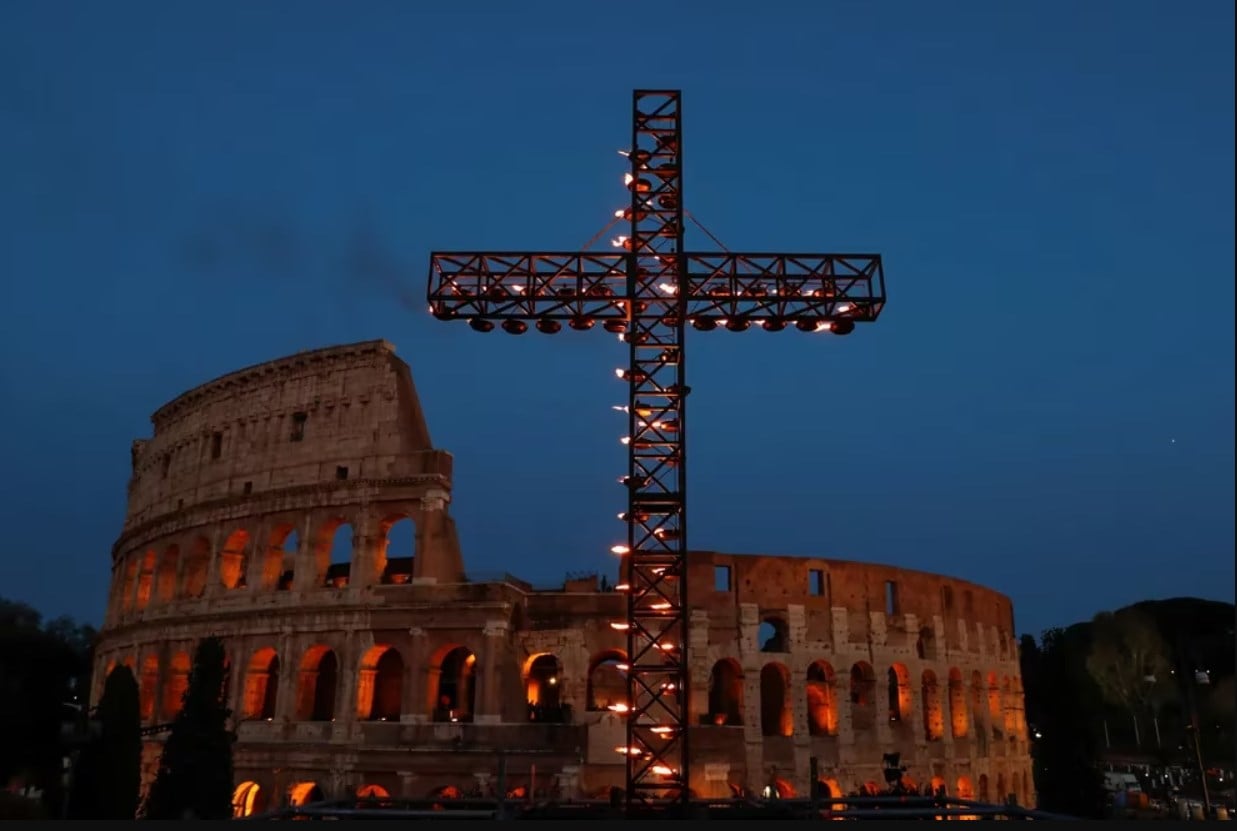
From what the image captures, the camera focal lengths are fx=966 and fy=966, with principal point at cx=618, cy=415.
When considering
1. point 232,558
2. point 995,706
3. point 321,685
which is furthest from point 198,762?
point 995,706

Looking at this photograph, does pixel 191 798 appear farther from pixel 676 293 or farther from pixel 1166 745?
pixel 1166 745

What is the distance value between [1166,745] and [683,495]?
4863 centimetres

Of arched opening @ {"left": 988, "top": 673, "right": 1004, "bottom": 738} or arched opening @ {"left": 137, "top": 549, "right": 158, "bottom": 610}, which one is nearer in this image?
arched opening @ {"left": 137, "top": 549, "right": 158, "bottom": 610}

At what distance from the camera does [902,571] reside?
120 feet

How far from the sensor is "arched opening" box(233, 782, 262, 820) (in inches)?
1214

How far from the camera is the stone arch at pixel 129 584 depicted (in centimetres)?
3975

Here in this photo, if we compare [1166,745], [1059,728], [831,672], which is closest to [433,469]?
[831,672]

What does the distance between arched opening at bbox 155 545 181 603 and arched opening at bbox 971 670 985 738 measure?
32487 millimetres

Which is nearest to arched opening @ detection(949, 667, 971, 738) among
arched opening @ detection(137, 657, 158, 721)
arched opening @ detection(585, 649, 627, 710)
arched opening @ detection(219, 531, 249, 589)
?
arched opening @ detection(585, 649, 627, 710)

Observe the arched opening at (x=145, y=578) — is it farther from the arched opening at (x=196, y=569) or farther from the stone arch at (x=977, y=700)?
the stone arch at (x=977, y=700)

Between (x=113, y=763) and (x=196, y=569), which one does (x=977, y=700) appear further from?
(x=113, y=763)

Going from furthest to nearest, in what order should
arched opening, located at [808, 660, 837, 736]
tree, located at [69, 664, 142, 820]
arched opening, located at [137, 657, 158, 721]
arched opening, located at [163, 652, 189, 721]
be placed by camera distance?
arched opening, located at [137, 657, 158, 721] → arched opening, located at [163, 652, 189, 721] → arched opening, located at [808, 660, 837, 736] → tree, located at [69, 664, 142, 820]

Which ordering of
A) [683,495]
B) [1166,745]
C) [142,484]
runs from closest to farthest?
1. [683,495]
2. [142,484]
3. [1166,745]

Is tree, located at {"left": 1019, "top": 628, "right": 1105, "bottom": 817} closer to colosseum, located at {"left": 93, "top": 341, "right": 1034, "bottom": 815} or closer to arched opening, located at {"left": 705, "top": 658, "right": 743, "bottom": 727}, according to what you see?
colosseum, located at {"left": 93, "top": 341, "right": 1034, "bottom": 815}
